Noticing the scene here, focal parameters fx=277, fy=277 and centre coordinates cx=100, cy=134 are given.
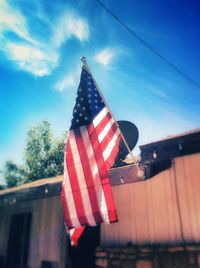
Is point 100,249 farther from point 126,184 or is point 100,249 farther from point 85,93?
point 85,93

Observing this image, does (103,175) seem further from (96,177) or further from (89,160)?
(89,160)

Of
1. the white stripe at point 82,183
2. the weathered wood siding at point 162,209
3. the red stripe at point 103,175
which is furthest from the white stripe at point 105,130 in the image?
the weathered wood siding at point 162,209

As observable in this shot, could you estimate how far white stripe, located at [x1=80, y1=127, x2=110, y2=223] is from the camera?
16.7 feet

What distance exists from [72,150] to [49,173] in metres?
21.8

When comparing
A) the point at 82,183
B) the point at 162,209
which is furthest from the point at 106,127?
the point at 162,209

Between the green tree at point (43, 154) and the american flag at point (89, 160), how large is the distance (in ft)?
70.1

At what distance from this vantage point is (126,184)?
22.2 feet

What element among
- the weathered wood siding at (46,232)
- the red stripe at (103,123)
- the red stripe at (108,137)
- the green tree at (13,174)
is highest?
the green tree at (13,174)

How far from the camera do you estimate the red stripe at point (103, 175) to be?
506 centimetres

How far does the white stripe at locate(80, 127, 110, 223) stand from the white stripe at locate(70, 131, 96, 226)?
0.70 ft

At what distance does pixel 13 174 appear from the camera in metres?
31.4

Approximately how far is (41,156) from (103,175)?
23.5 metres

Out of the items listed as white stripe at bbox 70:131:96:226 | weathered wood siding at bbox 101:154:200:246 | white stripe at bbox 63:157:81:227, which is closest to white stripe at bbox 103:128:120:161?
white stripe at bbox 70:131:96:226

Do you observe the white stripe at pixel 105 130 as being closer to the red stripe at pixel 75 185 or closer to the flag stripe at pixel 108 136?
the flag stripe at pixel 108 136
